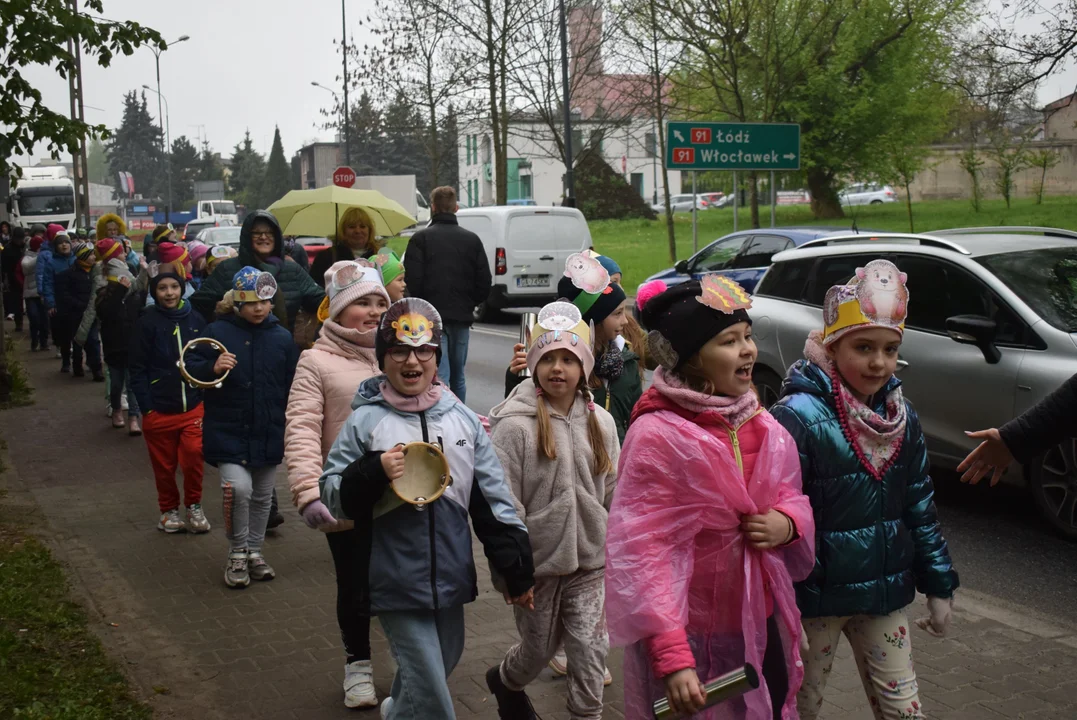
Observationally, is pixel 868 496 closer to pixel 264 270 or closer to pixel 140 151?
pixel 264 270

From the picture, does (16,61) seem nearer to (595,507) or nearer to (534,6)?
(595,507)

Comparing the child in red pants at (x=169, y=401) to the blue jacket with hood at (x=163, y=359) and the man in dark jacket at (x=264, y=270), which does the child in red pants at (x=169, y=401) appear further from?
the man in dark jacket at (x=264, y=270)

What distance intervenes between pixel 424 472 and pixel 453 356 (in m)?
7.39

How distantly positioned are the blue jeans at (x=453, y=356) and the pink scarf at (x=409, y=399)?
6.91m

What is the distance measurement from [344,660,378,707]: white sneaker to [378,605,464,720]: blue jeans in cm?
116

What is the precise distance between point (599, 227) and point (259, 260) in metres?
49.2

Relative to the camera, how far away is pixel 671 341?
11.1 feet

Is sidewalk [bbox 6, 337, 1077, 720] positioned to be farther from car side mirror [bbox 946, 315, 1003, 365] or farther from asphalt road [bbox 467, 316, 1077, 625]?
car side mirror [bbox 946, 315, 1003, 365]

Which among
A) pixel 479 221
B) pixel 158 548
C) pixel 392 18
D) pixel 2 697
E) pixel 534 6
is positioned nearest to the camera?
pixel 2 697

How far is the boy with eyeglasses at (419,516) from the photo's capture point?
3869 millimetres

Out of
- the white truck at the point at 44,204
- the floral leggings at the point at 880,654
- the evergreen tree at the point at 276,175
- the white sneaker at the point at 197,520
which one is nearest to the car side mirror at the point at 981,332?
the floral leggings at the point at 880,654

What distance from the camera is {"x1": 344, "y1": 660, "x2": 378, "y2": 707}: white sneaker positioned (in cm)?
507

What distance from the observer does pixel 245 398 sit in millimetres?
6805

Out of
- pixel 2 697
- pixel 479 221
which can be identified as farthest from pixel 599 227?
pixel 2 697
